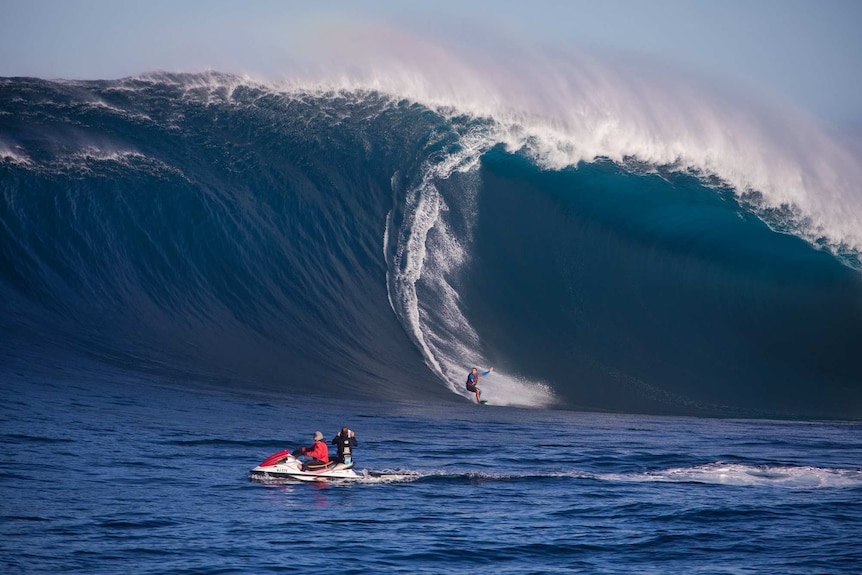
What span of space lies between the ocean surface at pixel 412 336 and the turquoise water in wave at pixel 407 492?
65mm

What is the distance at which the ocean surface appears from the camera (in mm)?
11117

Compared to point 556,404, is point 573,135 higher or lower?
higher

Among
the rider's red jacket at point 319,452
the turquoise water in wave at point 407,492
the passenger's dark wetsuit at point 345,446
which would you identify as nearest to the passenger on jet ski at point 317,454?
the rider's red jacket at point 319,452

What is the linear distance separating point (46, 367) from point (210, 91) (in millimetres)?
11124

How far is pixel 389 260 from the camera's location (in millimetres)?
23094

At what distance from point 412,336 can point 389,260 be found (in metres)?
2.36

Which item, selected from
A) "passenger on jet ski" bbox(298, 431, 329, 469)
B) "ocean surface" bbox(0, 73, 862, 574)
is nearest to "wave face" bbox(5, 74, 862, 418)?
"ocean surface" bbox(0, 73, 862, 574)

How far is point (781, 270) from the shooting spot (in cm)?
2386

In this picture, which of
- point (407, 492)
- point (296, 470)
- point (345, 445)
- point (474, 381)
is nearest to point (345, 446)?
point (345, 445)

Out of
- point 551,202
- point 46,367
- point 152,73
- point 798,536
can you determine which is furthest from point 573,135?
point 798,536

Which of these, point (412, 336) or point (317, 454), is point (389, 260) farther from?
point (317, 454)

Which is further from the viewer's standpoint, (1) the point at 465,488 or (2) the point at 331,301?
(2) the point at 331,301

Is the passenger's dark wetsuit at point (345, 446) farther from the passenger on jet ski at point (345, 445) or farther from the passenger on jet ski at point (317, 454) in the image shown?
the passenger on jet ski at point (317, 454)

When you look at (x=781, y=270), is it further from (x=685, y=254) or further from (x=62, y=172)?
(x=62, y=172)
